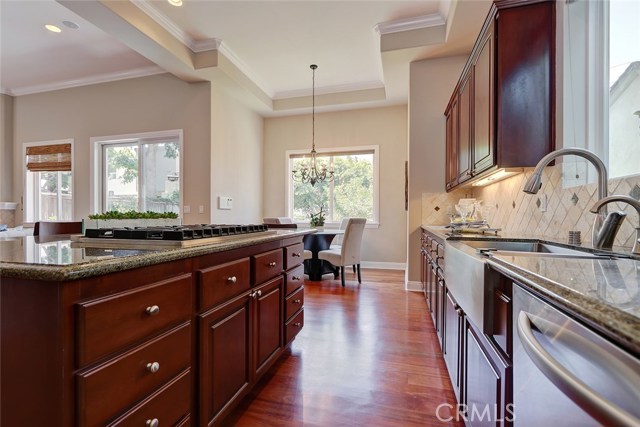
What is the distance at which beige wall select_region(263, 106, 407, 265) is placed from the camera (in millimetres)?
5383

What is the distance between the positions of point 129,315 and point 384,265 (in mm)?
4906

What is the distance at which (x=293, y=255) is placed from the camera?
7.00 feet

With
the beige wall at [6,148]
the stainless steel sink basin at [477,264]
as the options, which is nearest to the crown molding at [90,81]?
the beige wall at [6,148]

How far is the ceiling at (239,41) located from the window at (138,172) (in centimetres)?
102

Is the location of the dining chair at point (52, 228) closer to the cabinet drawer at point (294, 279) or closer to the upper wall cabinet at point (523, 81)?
the cabinet drawer at point (294, 279)

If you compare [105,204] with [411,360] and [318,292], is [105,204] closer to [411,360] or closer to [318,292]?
[318,292]

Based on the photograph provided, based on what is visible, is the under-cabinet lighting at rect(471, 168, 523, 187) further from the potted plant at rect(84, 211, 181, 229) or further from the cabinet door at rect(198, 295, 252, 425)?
the potted plant at rect(84, 211, 181, 229)

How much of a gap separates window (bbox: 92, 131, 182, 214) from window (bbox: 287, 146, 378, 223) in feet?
6.99

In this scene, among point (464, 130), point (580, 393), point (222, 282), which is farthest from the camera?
point (464, 130)

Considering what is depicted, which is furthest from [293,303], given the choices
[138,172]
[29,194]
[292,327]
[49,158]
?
[29,194]

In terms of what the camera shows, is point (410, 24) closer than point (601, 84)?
No

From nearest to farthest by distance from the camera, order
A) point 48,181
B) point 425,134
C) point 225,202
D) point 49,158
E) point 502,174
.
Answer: point 502,174 → point 425,134 → point 225,202 → point 49,158 → point 48,181

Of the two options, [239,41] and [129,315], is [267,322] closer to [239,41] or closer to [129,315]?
[129,315]

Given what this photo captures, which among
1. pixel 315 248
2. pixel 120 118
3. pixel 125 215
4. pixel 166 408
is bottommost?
pixel 166 408
